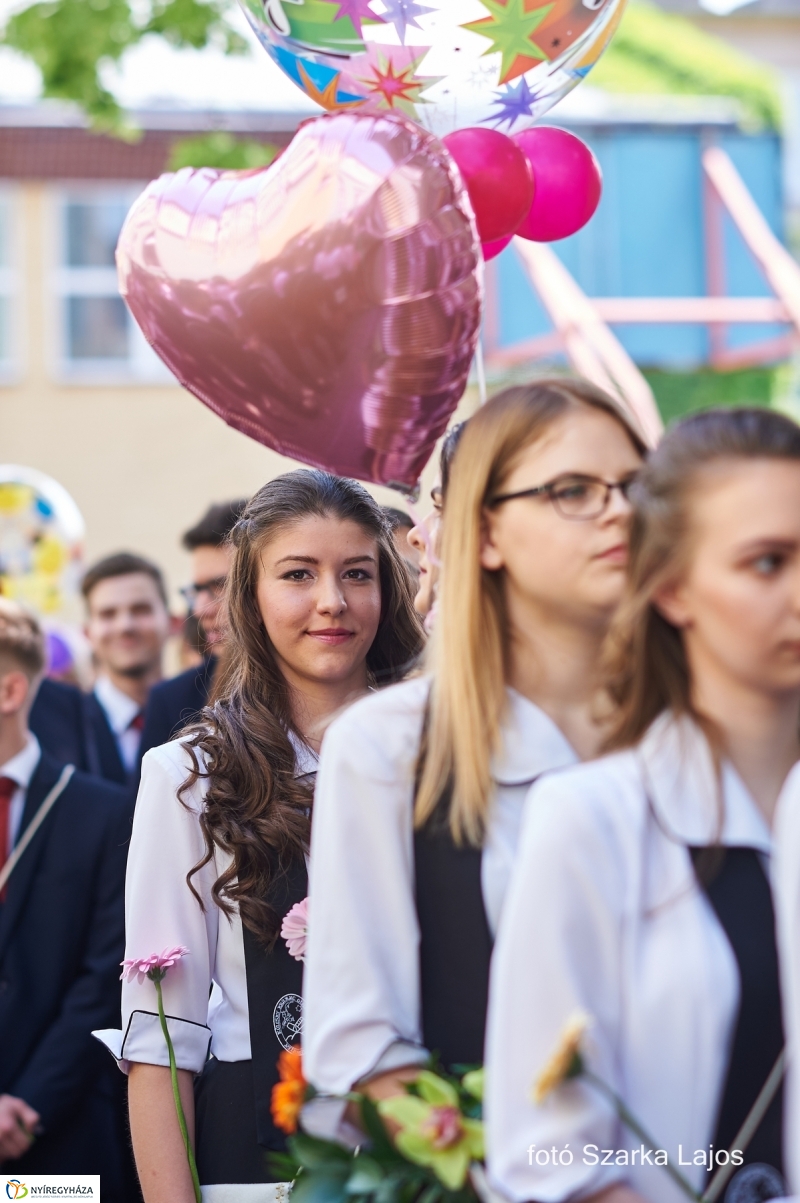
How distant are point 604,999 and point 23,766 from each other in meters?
2.36

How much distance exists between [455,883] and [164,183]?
1.01 meters

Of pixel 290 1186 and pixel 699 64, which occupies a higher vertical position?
pixel 699 64

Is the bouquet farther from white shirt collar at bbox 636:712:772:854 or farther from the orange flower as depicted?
white shirt collar at bbox 636:712:772:854

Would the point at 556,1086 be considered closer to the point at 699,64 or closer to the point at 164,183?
the point at 164,183

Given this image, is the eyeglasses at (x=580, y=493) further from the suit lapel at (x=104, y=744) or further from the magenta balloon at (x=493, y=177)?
the suit lapel at (x=104, y=744)

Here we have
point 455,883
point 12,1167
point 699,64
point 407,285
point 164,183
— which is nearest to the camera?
point 455,883

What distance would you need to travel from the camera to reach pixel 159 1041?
2.10 meters

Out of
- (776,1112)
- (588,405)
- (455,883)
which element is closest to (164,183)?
(588,405)

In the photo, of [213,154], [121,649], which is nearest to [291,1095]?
[121,649]

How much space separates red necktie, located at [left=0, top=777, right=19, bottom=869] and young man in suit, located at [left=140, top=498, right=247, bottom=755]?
344mm

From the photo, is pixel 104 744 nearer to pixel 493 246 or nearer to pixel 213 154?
pixel 493 246

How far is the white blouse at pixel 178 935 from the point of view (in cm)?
208

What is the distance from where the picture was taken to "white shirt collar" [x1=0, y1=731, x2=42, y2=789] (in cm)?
342

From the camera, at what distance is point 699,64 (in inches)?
687
